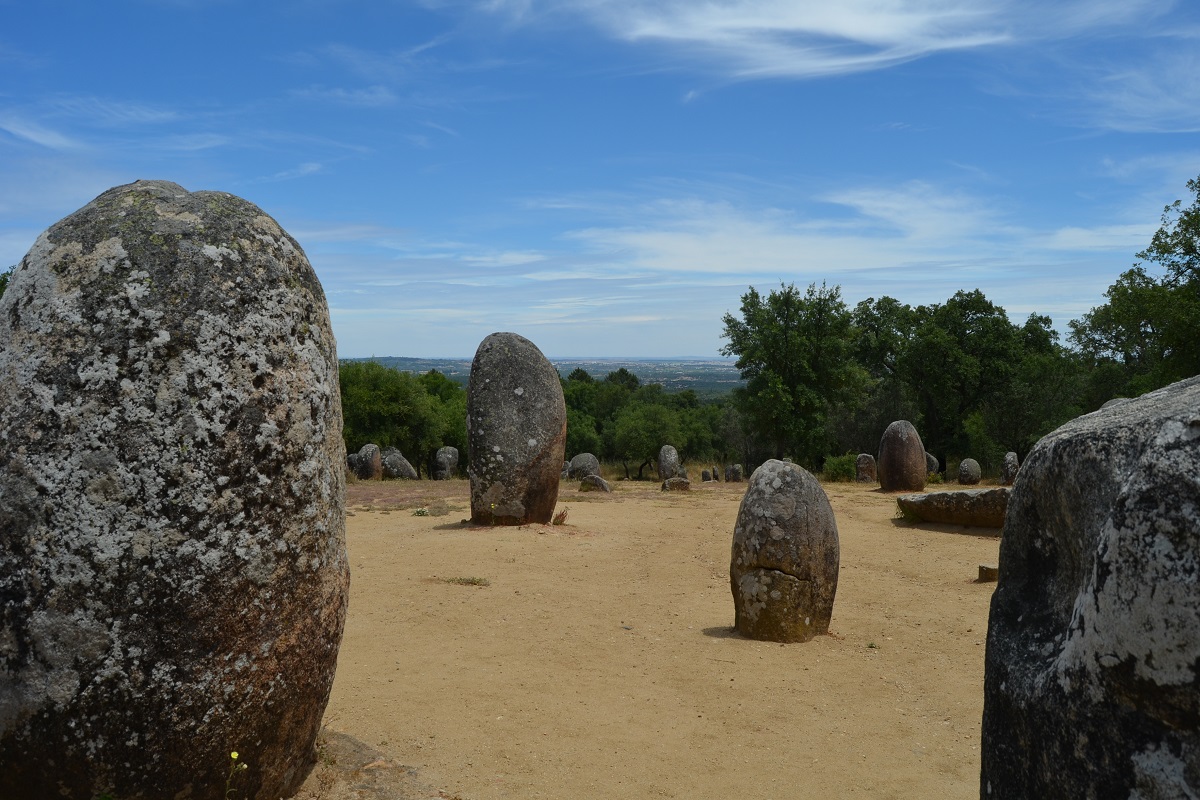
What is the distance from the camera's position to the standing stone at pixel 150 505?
359 centimetres

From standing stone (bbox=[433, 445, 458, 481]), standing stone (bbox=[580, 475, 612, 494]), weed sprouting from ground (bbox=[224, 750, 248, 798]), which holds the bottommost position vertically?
standing stone (bbox=[433, 445, 458, 481])

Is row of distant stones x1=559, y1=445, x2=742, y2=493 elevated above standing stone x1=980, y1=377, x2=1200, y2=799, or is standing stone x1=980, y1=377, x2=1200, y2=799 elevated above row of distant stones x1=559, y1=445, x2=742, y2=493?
standing stone x1=980, y1=377, x2=1200, y2=799

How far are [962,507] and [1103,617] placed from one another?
14.7m

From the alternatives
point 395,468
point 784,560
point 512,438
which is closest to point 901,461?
point 512,438

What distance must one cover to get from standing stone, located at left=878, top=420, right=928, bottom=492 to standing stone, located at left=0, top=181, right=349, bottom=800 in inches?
799

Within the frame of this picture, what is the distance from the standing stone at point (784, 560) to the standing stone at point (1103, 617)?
546 cm

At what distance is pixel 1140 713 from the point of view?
1.82m

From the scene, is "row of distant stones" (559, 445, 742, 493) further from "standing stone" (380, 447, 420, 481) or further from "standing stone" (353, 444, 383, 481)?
"standing stone" (353, 444, 383, 481)

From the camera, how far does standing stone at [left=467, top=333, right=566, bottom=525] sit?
46.4ft

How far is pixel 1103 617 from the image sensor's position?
1876 millimetres

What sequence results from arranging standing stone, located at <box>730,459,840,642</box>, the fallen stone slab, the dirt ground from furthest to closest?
the fallen stone slab < standing stone, located at <box>730,459,840,642</box> < the dirt ground

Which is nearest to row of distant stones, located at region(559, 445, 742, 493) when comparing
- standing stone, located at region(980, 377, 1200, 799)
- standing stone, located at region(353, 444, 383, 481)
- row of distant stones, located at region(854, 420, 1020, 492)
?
row of distant stones, located at region(854, 420, 1020, 492)

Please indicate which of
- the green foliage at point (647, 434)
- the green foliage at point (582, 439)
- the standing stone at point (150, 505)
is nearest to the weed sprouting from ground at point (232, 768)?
the standing stone at point (150, 505)

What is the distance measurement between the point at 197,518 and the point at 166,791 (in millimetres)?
1137
